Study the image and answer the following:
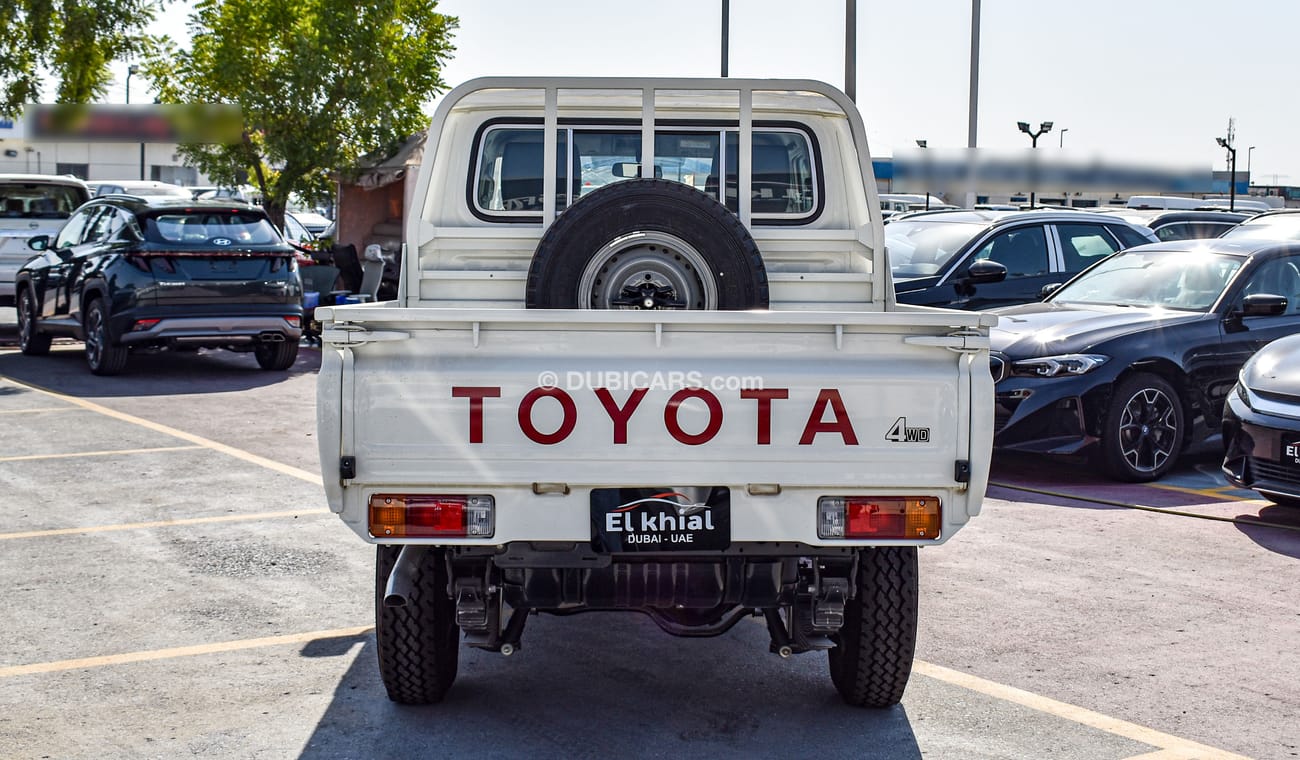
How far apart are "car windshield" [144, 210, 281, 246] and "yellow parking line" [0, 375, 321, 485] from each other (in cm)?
175

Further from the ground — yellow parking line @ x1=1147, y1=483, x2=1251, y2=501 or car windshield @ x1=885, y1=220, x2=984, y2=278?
car windshield @ x1=885, y1=220, x2=984, y2=278

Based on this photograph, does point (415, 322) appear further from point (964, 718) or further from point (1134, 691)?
point (1134, 691)

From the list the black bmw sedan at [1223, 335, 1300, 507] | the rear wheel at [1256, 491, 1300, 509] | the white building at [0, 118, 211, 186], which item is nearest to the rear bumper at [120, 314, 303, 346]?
the black bmw sedan at [1223, 335, 1300, 507]

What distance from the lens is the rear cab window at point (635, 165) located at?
6.42m

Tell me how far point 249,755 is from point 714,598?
4.84 ft

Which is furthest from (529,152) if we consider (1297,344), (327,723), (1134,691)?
(1297,344)

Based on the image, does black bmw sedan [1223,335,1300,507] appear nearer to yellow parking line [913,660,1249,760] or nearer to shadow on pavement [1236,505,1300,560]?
shadow on pavement [1236,505,1300,560]

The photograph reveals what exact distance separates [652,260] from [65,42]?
1650 cm

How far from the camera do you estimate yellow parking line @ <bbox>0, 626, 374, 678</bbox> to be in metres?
5.35

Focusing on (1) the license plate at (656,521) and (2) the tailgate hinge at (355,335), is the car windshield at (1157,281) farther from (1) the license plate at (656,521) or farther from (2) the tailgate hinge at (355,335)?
(2) the tailgate hinge at (355,335)

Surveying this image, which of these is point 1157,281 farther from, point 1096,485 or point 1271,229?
point 1271,229

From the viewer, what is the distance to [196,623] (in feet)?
19.7

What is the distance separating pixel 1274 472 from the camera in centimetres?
796

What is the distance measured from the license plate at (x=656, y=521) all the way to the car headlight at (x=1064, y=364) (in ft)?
17.7
